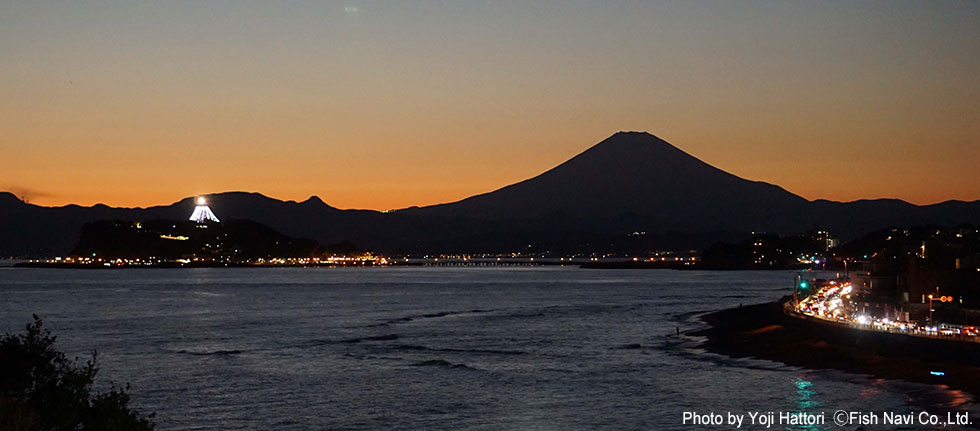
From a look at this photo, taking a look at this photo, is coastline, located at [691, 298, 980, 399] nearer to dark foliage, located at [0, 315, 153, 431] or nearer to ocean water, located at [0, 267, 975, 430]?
ocean water, located at [0, 267, 975, 430]

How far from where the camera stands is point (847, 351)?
33.7 meters

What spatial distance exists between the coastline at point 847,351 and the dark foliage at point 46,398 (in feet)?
63.1

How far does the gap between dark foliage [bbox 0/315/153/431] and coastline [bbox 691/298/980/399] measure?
63.1ft

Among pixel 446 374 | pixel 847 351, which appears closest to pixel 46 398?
pixel 446 374

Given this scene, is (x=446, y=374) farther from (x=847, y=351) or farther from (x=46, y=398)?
(x=46, y=398)

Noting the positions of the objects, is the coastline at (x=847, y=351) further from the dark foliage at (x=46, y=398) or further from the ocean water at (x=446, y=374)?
the dark foliage at (x=46, y=398)

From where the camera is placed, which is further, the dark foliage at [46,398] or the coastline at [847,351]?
the coastline at [847,351]

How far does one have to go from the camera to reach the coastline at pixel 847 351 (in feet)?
91.4

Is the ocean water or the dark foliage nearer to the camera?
the dark foliage

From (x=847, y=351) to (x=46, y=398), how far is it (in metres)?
25.2

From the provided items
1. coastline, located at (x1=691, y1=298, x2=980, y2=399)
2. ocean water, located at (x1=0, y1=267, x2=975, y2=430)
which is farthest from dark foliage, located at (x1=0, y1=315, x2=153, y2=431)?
coastline, located at (x1=691, y1=298, x2=980, y2=399)

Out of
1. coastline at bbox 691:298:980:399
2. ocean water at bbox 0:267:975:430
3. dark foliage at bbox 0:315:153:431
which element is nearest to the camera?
dark foliage at bbox 0:315:153:431

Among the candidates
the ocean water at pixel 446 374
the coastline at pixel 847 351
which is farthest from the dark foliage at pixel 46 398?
the coastline at pixel 847 351

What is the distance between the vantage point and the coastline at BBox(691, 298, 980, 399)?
2786 cm
